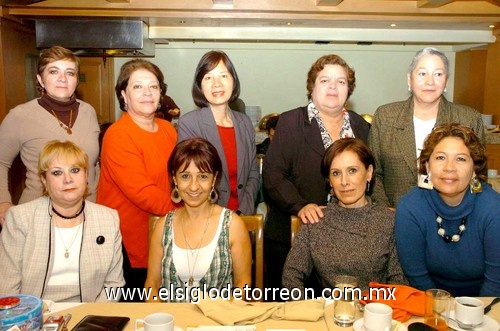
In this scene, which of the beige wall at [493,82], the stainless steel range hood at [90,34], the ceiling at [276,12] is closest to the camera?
the ceiling at [276,12]

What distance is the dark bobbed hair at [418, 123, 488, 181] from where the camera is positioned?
183 centimetres

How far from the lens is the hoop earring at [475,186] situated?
184cm

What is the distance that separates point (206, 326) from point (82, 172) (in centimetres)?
83

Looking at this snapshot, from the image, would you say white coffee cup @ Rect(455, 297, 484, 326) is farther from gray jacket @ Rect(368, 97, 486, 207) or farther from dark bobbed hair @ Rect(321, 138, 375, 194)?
gray jacket @ Rect(368, 97, 486, 207)

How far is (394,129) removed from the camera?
2.35 meters

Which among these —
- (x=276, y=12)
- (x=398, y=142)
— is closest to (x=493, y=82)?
(x=276, y=12)

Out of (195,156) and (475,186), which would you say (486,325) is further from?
(195,156)

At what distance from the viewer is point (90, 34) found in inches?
181

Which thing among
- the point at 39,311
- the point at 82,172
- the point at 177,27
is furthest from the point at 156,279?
the point at 177,27

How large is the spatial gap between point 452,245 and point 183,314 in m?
1.01

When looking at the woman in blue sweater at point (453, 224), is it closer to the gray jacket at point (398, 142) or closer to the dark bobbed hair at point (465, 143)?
the dark bobbed hair at point (465, 143)

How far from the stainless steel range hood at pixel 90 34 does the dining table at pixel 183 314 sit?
3.52m

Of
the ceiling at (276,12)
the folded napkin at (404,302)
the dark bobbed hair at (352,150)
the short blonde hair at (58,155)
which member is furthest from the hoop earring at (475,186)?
the ceiling at (276,12)

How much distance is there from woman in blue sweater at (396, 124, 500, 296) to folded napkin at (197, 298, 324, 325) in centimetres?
53
